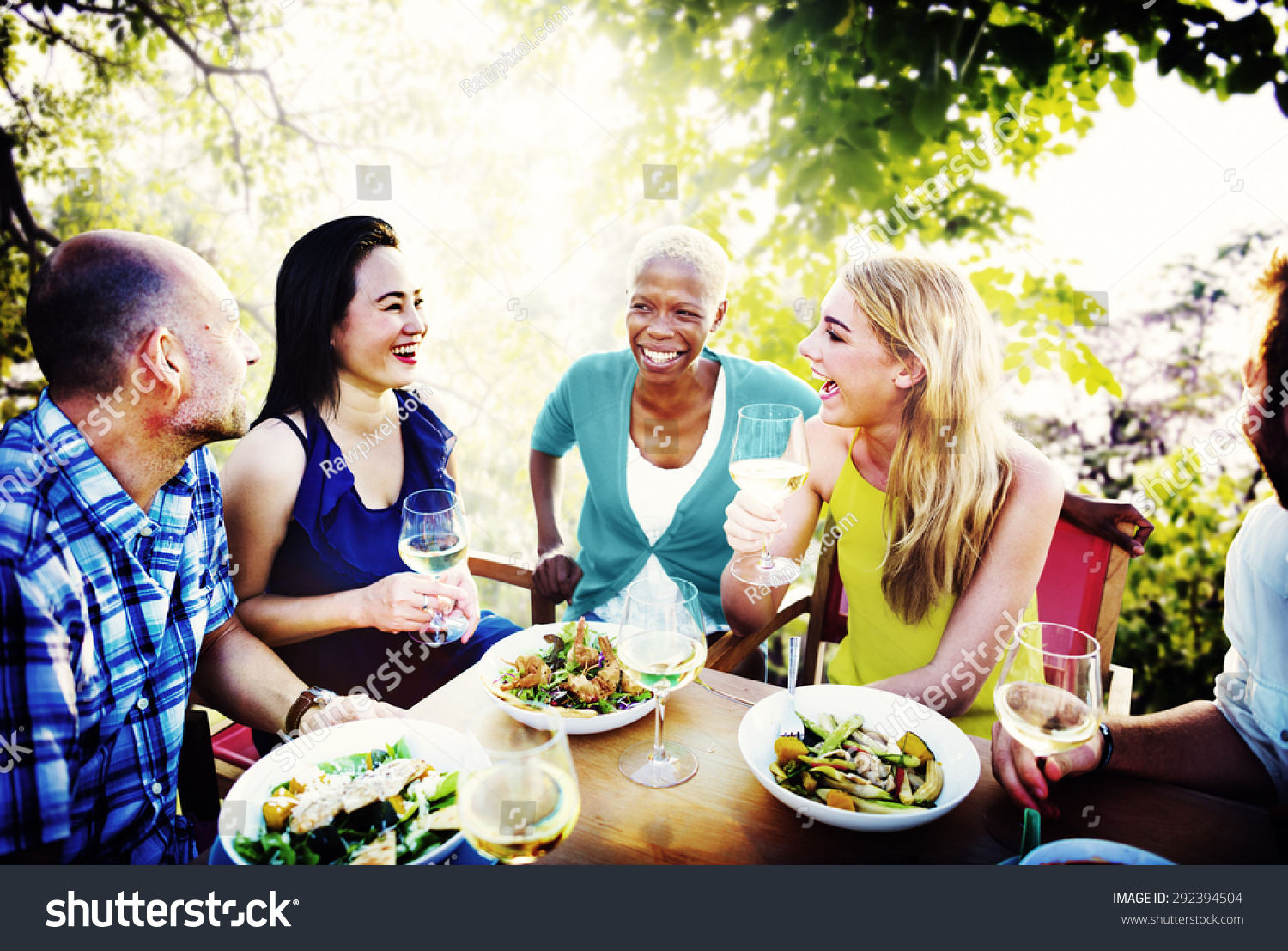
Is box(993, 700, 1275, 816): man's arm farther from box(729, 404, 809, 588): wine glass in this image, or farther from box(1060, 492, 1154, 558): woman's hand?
box(729, 404, 809, 588): wine glass

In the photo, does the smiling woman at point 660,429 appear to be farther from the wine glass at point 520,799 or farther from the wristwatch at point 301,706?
the wine glass at point 520,799

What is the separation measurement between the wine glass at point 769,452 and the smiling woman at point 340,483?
0.72 metres

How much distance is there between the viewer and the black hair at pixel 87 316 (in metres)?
1.24

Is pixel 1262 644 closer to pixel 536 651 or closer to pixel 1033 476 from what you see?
pixel 1033 476

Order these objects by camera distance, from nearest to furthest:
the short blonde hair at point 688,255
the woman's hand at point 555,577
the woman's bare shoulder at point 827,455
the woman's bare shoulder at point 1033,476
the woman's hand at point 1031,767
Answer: the woman's hand at point 1031,767 < the woman's bare shoulder at point 1033,476 < the woman's bare shoulder at point 827,455 < the short blonde hair at point 688,255 < the woman's hand at point 555,577

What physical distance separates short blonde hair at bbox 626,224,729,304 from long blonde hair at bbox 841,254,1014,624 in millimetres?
567

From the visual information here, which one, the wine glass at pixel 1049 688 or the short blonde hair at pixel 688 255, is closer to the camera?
the wine glass at pixel 1049 688

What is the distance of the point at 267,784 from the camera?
107 centimetres

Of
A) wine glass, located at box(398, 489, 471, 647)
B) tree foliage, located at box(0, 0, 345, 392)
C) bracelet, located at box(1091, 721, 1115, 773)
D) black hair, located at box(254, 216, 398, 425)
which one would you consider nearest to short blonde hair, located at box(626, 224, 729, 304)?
black hair, located at box(254, 216, 398, 425)

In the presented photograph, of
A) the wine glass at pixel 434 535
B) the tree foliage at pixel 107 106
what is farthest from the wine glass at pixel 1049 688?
the tree foliage at pixel 107 106

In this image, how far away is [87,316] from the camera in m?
1.25

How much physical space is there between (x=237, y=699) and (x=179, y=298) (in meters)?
0.86

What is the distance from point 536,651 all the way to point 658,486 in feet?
3.36

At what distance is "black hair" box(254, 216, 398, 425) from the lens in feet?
6.14
